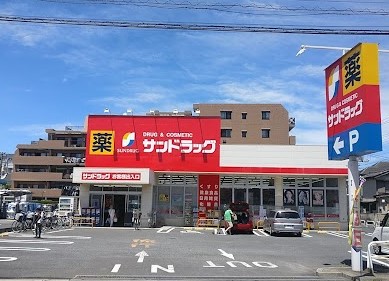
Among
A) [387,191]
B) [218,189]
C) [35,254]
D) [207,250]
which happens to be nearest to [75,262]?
[35,254]

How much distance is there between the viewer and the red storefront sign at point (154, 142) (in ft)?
105

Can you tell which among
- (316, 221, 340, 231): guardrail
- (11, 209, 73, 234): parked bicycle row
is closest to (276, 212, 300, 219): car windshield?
(316, 221, 340, 231): guardrail

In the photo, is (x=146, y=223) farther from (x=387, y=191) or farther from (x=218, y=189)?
(x=387, y=191)

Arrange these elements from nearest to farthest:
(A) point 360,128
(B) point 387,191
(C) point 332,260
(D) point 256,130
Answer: (A) point 360,128 → (C) point 332,260 → (B) point 387,191 → (D) point 256,130

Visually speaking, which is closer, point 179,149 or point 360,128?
point 360,128

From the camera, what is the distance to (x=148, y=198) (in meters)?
31.2

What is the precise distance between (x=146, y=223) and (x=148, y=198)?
65.2 inches

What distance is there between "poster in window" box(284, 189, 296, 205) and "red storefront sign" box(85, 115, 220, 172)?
17.6 feet

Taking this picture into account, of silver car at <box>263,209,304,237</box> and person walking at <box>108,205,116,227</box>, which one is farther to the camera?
person walking at <box>108,205,116,227</box>

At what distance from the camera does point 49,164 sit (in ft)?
254

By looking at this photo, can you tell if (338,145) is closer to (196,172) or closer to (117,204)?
(196,172)

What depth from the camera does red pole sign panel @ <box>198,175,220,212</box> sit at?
32.1 m

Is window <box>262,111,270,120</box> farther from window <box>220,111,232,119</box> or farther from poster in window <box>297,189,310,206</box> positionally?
poster in window <box>297,189,310,206</box>

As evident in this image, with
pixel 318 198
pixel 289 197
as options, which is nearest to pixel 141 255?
pixel 289 197
